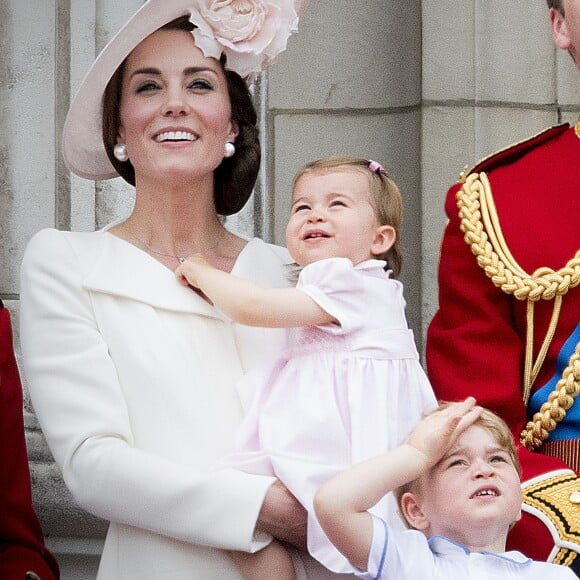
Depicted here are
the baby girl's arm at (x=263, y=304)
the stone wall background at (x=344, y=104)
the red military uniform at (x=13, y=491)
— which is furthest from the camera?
the stone wall background at (x=344, y=104)

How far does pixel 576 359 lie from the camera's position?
2.94 metres

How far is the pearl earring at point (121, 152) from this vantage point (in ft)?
10.2

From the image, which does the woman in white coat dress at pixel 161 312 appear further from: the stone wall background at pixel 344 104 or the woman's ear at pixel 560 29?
the stone wall background at pixel 344 104

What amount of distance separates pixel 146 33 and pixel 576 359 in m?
0.89

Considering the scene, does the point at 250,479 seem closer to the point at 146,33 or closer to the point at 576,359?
the point at 576,359

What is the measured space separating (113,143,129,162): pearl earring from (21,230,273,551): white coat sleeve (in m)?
0.23

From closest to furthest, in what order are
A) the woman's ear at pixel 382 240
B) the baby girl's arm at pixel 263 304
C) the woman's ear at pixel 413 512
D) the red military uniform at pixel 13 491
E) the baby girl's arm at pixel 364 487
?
the baby girl's arm at pixel 364 487 < the woman's ear at pixel 413 512 < the baby girl's arm at pixel 263 304 < the woman's ear at pixel 382 240 < the red military uniform at pixel 13 491

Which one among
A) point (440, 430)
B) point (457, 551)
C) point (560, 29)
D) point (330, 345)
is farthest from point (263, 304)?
point (560, 29)

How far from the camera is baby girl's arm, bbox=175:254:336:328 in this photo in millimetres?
2826

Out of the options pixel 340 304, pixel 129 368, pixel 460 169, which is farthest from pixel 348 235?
pixel 460 169

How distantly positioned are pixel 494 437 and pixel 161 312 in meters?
0.60

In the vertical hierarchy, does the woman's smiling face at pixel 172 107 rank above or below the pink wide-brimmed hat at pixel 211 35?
below

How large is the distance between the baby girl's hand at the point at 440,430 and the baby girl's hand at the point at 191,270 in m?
0.48

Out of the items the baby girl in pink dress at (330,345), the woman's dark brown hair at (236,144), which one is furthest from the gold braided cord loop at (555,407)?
the woman's dark brown hair at (236,144)
